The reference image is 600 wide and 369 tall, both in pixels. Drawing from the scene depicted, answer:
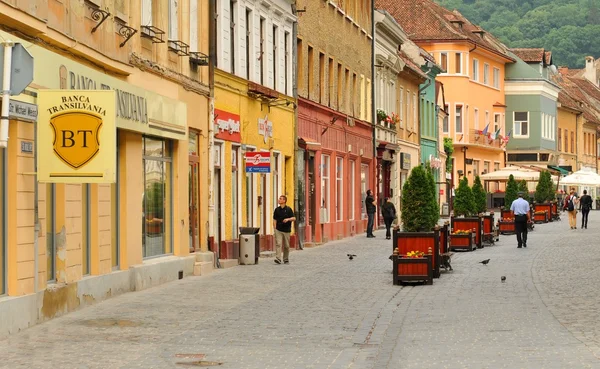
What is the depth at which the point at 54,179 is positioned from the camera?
16219 millimetres

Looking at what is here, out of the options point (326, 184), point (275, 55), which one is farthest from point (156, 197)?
point (326, 184)

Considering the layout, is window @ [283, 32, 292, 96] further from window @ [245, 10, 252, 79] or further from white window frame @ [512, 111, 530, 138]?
white window frame @ [512, 111, 530, 138]

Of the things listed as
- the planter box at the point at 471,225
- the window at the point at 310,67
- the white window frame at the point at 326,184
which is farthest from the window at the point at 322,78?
the planter box at the point at 471,225

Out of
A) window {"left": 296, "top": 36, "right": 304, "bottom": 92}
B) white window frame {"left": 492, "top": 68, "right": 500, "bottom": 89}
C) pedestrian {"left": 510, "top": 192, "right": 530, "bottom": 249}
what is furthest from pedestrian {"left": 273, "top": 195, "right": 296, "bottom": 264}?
white window frame {"left": 492, "top": 68, "right": 500, "bottom": 89}

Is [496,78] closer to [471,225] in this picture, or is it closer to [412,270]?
[471,225]

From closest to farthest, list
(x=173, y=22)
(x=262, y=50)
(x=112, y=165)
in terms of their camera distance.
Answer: (x=112, y=165), (x=173, y=22), (x=262, y=50)

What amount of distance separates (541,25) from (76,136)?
140 meters

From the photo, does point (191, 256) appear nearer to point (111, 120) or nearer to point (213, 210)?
point (213, 210)

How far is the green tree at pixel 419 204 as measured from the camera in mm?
26141

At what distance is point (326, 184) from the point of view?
44.0m

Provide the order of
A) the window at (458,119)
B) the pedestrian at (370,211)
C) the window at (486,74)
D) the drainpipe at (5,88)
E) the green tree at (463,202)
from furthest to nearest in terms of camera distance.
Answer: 1. the window at (486,74)
2. the window at (458,119)
3. the pedestrian at (370,211)
4. the green tree at (463,202)
5. the drainpipe at (5,88)

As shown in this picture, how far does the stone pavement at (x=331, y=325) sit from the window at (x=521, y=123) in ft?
230

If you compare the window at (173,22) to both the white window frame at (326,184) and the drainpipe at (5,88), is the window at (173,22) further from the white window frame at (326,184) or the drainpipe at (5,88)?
the white window frame at (326,184)

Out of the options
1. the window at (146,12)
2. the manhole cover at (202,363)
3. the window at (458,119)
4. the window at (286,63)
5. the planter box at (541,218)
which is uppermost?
the window at (458,119)
